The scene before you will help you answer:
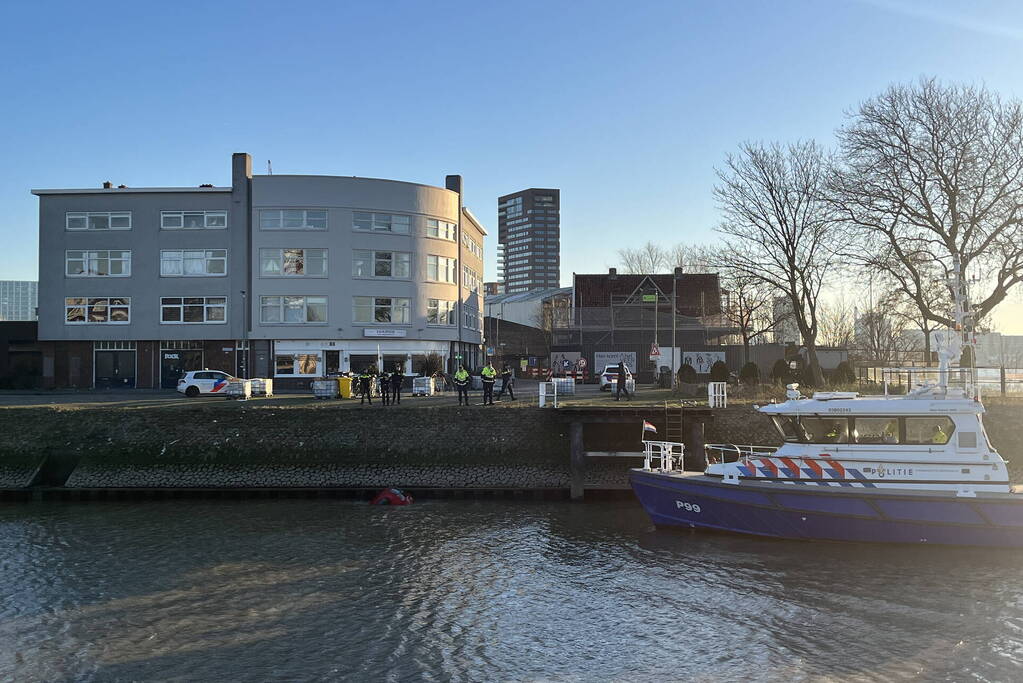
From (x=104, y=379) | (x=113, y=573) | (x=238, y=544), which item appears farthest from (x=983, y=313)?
(x=104, y=379)

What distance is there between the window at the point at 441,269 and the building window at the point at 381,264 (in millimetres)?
1755

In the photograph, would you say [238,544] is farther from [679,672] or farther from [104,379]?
[104,379]

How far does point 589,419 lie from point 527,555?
9316mm

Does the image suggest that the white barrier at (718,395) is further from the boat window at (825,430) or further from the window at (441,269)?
the window at (441,269)

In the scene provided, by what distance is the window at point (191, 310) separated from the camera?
165 feet

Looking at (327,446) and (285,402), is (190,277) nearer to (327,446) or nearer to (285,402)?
(285,402)

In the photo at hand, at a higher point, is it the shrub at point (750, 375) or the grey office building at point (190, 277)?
the grey office building at point (190, 277)

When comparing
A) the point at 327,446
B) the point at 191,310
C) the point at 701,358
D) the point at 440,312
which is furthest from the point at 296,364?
the point at 701,358

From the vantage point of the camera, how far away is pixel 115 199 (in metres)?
50.2

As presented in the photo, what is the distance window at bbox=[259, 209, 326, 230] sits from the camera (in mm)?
50188

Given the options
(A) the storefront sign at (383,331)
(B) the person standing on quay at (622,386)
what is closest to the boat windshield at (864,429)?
(B) the person standing on quay at (622,386)

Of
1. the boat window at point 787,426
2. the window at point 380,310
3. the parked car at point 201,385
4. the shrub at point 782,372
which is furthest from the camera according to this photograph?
the window at point 380,310

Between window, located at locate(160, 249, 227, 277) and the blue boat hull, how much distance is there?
121ft

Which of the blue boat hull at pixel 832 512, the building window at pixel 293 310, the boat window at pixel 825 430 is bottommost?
the blue boat hull at pixel 832 512
